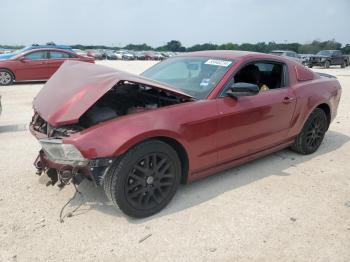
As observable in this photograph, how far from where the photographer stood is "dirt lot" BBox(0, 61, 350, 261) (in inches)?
113

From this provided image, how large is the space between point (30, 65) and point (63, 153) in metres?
11.1

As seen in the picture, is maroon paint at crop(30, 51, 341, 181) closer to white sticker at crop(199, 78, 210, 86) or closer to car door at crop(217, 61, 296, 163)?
car door at crop(217, 61, 296, 163)

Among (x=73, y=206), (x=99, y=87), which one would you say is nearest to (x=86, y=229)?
(x=73, y=206)

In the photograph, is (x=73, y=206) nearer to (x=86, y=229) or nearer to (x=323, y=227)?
(x=86, y=229)

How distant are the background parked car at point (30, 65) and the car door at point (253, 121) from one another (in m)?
10.5

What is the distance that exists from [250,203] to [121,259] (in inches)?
60.1

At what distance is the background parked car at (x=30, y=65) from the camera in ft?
41.5

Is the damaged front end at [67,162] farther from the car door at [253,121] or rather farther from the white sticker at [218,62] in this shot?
the white sticker at [218,62]

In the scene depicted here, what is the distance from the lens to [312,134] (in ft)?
17.2

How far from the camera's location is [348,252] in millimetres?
2902

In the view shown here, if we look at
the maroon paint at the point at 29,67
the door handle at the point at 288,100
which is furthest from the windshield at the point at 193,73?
the maroon paint at the point at 29,67

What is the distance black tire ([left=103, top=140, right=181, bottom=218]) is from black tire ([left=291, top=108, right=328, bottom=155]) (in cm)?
234

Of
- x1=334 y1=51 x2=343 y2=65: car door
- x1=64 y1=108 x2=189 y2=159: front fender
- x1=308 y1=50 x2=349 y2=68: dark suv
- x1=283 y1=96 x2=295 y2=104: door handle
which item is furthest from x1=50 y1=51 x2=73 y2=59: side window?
x1=334 y1=51 x2=343 y2=65: car door

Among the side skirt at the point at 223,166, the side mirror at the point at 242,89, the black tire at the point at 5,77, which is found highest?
the side mirror at the point at 242,89
